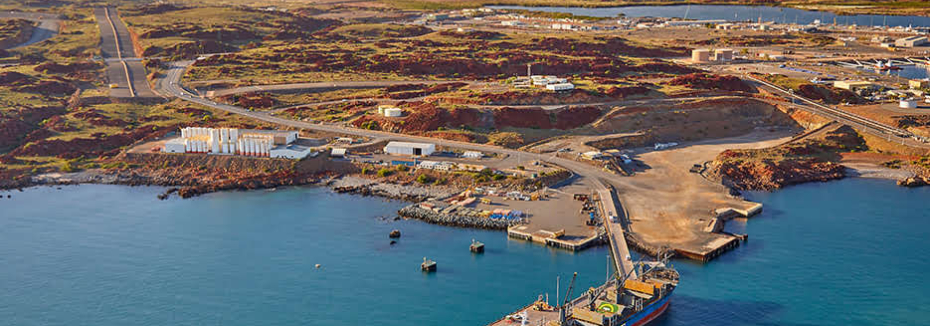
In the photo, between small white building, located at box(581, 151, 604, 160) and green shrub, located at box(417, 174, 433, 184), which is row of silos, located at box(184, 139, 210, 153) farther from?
small white building, located at box(581, 151, 604, 160)

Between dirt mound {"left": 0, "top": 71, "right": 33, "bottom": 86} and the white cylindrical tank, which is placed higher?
dirt mound {"left": 0, "top": 71, "right": 33, "bottom": 86}

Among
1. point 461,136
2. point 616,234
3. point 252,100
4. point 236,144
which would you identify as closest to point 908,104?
point 461,136

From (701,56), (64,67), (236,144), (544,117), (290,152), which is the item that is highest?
(701,56)

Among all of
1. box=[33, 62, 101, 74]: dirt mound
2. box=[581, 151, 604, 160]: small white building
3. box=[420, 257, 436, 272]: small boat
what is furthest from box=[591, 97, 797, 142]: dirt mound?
box=[33, 62, 101, 74]: dirt mound

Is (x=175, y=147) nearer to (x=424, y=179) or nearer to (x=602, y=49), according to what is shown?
(x=424, y=179)

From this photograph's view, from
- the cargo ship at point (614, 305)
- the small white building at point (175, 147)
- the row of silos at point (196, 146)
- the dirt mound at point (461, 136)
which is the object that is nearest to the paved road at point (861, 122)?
the dirt mound at point (461, 136)

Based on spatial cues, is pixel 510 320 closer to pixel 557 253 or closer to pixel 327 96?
pixel 557 253
